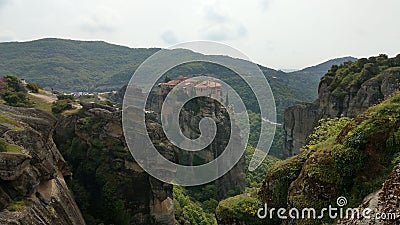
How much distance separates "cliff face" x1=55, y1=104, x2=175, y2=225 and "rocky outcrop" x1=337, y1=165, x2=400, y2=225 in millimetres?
19640

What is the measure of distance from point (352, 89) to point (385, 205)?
32086mm

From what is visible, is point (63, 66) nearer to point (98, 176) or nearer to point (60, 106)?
point (60, 106)

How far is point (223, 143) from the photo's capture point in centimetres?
4991

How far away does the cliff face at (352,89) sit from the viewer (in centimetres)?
3169

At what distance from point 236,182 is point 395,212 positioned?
44.3 meters

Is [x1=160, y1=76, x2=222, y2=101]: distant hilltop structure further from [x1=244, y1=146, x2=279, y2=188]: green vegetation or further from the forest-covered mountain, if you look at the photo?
the forest-covered mountain

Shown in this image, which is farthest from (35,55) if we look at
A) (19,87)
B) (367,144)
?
(367,144)

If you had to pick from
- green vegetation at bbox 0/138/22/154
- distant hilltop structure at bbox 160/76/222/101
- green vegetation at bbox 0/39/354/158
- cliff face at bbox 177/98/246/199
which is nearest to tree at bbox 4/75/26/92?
green vegetation at bbox 0/138/22/154

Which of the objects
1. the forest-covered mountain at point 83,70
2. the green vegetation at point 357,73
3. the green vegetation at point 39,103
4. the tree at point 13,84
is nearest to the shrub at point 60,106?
the green vegetation at point 39,103

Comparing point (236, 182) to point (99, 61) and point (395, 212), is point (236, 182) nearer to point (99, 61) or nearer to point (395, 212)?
Answer: point (395, 212)

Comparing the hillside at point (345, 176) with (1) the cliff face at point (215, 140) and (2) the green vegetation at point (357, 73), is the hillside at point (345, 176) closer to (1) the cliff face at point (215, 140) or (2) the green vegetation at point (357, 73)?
(2) the green vegetation at point (357, 73)

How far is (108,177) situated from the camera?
82.9 ft

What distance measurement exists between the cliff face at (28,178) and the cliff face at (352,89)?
22.3m

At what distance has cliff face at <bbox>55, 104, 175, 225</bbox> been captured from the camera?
24.8m
